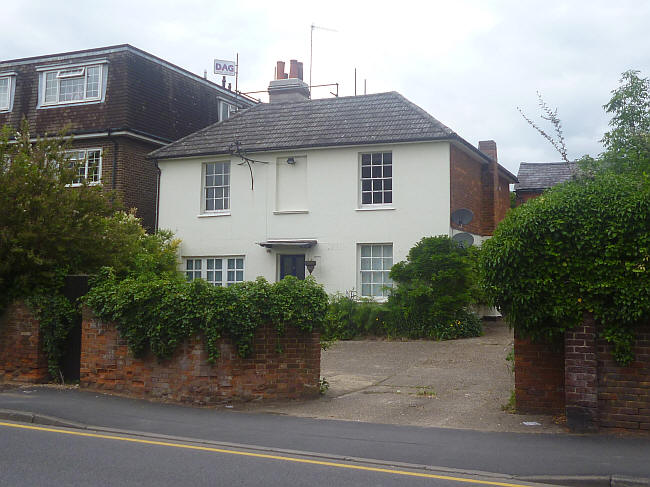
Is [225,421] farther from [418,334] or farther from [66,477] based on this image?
[418,334]

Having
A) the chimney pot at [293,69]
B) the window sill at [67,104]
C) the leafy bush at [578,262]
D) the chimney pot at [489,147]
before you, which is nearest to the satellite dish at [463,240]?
the chimney pot at [489,147]

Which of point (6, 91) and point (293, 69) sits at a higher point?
point (293, 69)

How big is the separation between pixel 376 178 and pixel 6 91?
52.2 ft

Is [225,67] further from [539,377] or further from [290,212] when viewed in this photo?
[539,377]

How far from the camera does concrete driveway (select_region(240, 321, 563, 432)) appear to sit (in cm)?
916

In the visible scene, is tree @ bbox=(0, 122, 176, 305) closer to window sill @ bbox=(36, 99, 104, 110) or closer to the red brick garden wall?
the red brick garden wall

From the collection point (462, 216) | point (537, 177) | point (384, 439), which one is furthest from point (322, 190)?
point (537, 177)

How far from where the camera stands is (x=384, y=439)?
26.2 ft

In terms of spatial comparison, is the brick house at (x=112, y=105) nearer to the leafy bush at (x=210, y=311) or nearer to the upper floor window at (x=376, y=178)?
the upper floor window at (x=376, y=178)

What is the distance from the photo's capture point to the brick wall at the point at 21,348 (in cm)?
1186

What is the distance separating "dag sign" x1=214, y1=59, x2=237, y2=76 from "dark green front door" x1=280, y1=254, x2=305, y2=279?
13.8m

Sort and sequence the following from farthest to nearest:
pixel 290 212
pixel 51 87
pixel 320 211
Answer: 1. pixel 51 87
2. pixel 290 212
3. pixel 320 211

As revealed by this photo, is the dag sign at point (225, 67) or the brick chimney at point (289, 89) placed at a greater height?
the dag sign at point (225, 67)

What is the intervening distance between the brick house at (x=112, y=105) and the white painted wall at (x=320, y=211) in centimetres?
170
